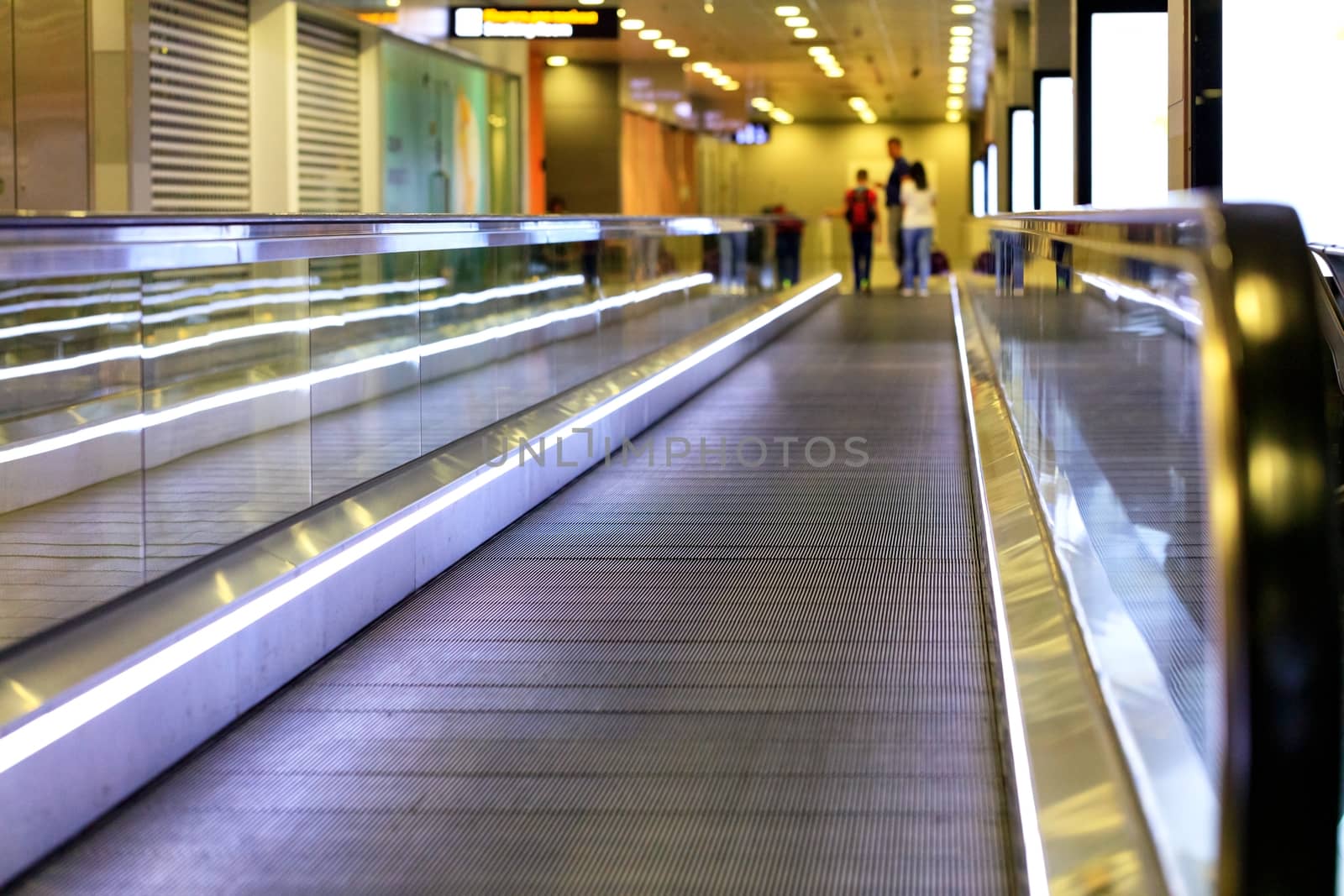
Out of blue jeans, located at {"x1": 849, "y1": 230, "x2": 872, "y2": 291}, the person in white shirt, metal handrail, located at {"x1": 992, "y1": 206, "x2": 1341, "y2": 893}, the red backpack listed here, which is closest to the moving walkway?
metal handrail, located at {"x1": 992, "y1": 206, "x2": 1341, "y2": 893}

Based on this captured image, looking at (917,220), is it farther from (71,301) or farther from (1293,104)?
(71,301)

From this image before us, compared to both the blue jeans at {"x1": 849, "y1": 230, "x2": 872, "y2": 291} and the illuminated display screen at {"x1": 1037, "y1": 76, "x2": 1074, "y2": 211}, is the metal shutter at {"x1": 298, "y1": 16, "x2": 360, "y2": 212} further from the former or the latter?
the illuminated display screen at {"x1": 1037, "y1": 76, "x2": 1074, "y2": 211}

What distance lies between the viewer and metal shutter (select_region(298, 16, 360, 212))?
682 inches

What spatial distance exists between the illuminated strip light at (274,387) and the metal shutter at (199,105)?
723 centimetres

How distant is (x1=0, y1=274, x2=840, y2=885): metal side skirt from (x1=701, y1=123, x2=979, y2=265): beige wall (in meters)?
41.2

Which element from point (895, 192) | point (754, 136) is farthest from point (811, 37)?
point (754, 136)

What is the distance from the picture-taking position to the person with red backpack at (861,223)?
2305cm

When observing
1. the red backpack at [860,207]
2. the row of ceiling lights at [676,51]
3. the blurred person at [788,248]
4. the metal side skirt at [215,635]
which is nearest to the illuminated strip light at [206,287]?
the metal side skirt at [215,635]

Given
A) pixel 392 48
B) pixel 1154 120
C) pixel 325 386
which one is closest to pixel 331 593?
pixel 325 386

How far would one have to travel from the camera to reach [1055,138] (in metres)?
Result: 21.4

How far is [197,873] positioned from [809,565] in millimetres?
2917

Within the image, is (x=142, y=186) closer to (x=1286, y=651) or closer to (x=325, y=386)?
(x=325, y=386)

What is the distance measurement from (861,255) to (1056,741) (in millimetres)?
21926

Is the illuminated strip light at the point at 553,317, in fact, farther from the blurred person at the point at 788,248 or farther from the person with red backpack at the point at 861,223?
the person with red backpack at the point at 861,223
